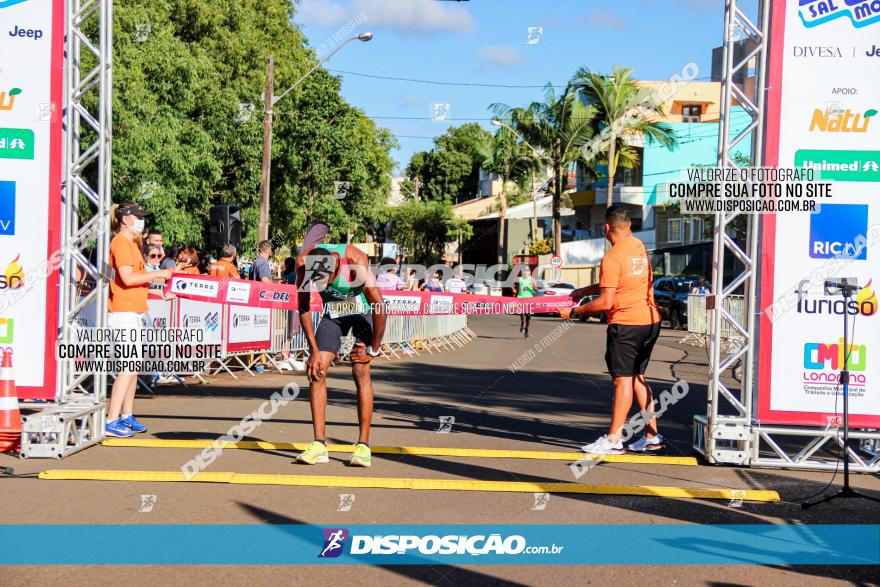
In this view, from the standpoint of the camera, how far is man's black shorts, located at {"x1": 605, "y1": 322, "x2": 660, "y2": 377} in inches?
335

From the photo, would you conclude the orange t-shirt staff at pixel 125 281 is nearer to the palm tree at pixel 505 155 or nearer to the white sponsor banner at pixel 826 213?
the white sponsor banner at pixel 826 213

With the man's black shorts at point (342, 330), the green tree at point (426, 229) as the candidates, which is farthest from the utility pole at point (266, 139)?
the green tree at point (426, 229)

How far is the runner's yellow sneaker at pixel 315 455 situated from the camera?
26.2ft

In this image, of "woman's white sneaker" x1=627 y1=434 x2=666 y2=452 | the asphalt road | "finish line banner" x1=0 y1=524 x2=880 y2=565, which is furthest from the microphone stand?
"woman's white sneaker" x1=627 y1=434 x2=666 y2=452

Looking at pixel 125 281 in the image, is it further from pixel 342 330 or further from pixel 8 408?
pixel 342 330

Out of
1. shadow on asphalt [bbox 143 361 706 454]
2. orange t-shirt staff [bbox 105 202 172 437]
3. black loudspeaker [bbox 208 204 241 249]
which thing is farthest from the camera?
black loudspeaker [bbox 208 204 241 249]

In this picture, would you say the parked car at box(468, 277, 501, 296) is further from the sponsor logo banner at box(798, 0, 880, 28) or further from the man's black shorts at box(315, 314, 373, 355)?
the man's black shorts at box(315, 314, 373, 355)

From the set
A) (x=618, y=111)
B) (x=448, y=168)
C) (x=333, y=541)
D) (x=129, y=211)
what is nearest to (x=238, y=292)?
(x=129, y=211)

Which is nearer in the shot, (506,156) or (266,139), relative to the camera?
(266,139)

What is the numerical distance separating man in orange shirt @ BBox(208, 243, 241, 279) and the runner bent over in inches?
283

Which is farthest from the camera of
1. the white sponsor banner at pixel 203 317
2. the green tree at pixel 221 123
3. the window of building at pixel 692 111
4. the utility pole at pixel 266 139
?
the window of building at pixel 692 111

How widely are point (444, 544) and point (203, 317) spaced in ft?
30.3

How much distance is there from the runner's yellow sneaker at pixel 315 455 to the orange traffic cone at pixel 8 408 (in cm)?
253

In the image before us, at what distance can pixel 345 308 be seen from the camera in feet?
26.1
